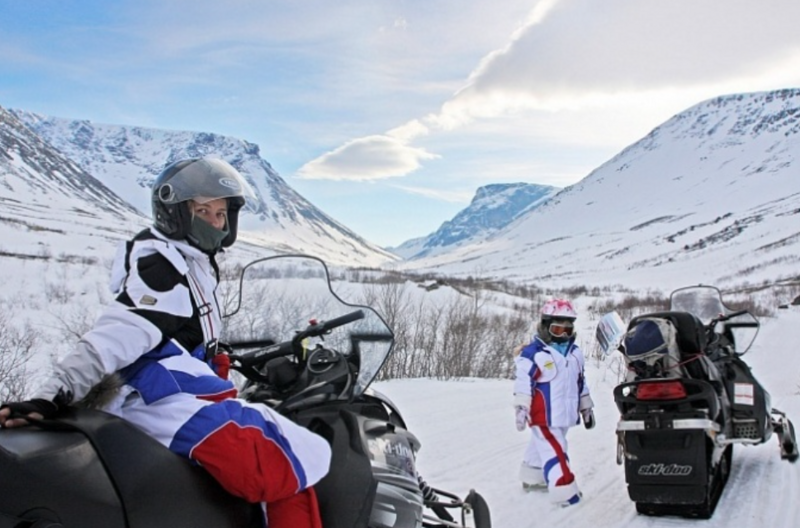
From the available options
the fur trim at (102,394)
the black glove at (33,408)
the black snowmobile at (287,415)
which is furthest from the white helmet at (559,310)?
the black glove at (33,408)

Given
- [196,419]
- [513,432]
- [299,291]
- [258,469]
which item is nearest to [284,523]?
[258,469]

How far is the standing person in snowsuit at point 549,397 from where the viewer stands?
5934 millimetres

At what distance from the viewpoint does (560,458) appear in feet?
19.0

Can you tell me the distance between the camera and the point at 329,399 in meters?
3.20

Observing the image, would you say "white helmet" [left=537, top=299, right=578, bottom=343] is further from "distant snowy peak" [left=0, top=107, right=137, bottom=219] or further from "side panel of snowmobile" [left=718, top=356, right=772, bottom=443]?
"distant snowy peak" [left=0, top=107, right=137, bottom=219]

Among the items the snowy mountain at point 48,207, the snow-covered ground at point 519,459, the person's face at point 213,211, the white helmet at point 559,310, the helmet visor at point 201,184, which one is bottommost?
the snow-covered ground at point 519,459

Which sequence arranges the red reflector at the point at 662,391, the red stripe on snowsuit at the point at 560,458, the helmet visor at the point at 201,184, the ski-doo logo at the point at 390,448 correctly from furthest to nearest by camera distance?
the red stripe on snowsuit at the point at 560,458 < the red reflector at the point at 662,391 < the ski-doo logo at the point at 390,448 < the helmet visor at the point at 201,184

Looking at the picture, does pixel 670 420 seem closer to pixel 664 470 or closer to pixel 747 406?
pixel 664 470

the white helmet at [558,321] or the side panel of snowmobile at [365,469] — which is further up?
the white helmet at [558,321]

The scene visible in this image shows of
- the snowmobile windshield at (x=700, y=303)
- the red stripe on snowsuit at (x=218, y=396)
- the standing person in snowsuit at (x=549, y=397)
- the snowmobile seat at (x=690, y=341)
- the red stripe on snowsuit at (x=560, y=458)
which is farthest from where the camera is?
the snowmobile windshield at (x=700, y=303)

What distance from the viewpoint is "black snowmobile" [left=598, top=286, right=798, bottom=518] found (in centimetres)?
499

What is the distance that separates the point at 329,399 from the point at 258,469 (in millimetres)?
788

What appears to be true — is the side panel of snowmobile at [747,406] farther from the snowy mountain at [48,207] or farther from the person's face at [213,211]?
the snowy mountain at [48,207]

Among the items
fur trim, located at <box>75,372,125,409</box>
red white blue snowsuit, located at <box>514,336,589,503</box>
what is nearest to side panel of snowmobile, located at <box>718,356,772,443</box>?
red white blue snowsuit, located at <box>514,336,589,503</box>
